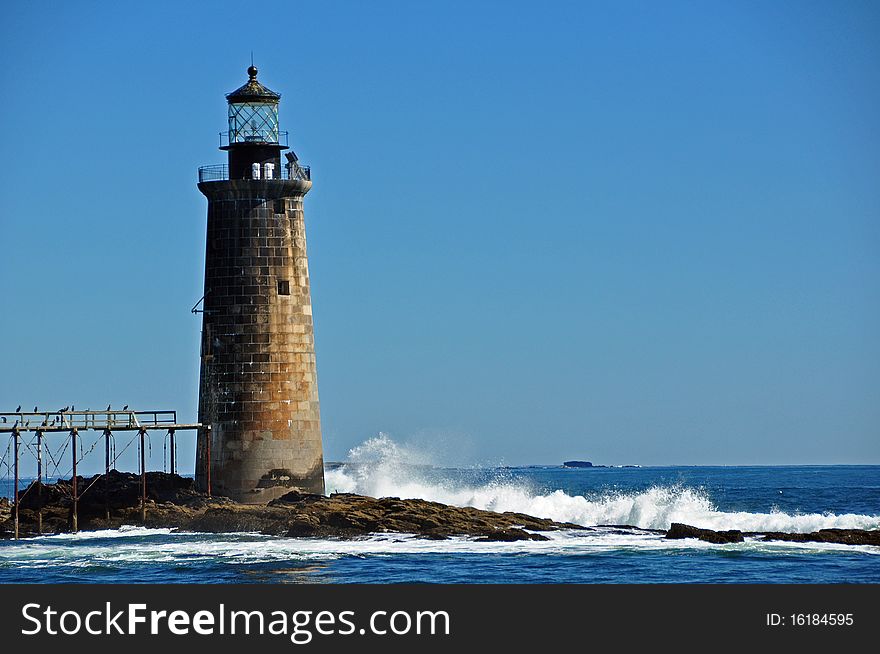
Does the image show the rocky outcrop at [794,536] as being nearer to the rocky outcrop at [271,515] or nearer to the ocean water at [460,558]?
the ocean water at [460,558]

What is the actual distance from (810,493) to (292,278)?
149ft

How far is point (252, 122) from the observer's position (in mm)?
45125

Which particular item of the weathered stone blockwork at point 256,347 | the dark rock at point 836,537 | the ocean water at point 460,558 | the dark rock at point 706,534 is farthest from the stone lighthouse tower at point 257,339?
the dark rock at point 836,537

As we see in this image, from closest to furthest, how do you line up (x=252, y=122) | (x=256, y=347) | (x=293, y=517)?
(x=293, y=517) < (x=256, y=347) < (x=252, y=122)

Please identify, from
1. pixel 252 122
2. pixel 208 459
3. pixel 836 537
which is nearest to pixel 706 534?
pixel 836 537

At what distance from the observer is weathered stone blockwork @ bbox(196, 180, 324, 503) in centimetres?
4372

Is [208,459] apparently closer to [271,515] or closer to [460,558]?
[271,515]

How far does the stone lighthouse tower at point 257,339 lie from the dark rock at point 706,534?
10325 millimetres

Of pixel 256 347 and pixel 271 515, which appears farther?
pixel 256 347

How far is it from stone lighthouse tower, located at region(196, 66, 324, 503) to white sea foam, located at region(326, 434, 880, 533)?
9162 mm

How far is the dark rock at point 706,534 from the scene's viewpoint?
1550 inches

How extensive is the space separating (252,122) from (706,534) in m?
17.3

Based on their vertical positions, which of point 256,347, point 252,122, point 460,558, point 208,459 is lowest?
point 460,558

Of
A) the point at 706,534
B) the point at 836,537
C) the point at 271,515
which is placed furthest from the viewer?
the point at 271,515
